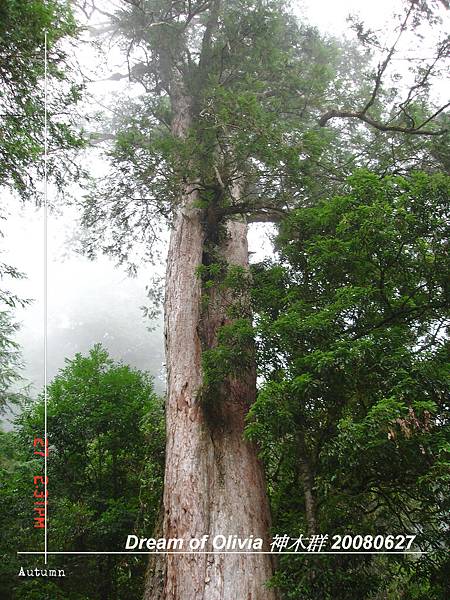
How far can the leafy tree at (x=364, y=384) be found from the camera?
9.53ft

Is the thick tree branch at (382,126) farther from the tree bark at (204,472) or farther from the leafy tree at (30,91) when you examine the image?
the leafy tree at (30,91)

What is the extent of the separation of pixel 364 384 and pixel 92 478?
3.49 metres

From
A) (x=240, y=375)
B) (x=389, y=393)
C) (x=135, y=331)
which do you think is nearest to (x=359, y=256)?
(x=389, y=393)

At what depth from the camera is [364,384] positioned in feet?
11.0

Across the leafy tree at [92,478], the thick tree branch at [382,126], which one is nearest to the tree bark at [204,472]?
the leafy tree at [92,478]

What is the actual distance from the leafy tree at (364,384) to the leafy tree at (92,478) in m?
1.63

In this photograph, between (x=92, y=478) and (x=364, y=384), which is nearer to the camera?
(x=364, y=384)

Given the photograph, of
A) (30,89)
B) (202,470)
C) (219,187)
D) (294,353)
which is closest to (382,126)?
(219,187)

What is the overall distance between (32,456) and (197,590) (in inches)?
103

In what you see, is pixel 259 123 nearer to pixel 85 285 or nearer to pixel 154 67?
pixel 154 67

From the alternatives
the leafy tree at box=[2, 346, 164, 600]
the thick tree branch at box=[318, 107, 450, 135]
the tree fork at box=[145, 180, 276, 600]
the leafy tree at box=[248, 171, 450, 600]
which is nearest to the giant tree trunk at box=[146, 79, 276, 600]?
the tree fork at box=[145, 180, 276, 600]

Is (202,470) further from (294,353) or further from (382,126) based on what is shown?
(382,126)

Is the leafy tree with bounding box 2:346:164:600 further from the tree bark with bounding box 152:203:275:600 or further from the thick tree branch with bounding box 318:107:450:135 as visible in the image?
the thick tree branch with bounding box 318:107:450:135

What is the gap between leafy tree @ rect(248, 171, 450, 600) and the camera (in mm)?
2906
